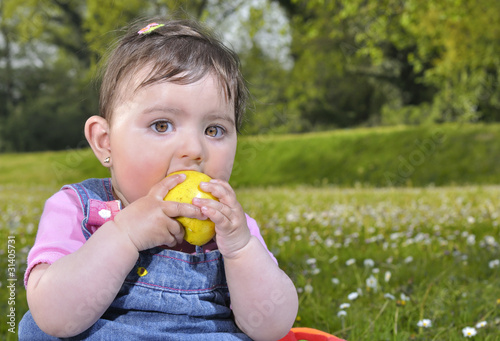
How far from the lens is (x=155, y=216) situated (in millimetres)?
1778

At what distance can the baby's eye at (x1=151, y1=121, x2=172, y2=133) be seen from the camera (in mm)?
1923

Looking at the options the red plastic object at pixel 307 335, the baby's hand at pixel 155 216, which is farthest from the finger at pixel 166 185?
the red plastic object at pixel 307 335

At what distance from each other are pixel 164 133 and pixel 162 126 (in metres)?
0.04

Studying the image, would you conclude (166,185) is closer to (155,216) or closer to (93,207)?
(155,216)

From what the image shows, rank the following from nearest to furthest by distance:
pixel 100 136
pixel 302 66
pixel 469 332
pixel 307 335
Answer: pixel 100 136, pixel 307 335, pixel 469 332, pixel 302 66

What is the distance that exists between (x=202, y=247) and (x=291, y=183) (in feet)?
53.1

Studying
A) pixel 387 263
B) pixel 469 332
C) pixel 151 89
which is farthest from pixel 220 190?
pixel 387 263

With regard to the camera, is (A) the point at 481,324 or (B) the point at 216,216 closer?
(B) the point at 216,216

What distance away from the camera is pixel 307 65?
23.1m

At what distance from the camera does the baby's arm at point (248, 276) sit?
1807 millimetres

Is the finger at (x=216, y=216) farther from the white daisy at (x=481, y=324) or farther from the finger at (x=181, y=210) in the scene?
the white daisy at (x=481, y=324)

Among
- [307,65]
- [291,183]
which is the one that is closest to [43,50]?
[307,65]

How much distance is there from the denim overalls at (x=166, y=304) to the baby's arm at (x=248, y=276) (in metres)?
0.12

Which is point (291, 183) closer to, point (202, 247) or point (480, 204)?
point (480, 204)
